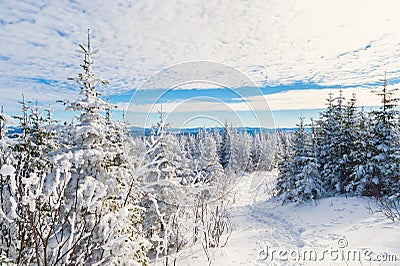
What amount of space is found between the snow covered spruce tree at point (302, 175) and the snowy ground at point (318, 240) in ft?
3.78

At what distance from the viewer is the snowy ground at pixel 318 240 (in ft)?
26.2

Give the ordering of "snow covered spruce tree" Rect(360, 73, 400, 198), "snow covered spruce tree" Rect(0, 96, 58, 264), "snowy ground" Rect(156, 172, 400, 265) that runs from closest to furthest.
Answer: "snow covered spruce tree" Rect(0, 96, 58, 264) < "snowy ground" Rect(156, 172, 400, 265) < "snow covered spruce tree" Rect(360, 73, 400, 198)

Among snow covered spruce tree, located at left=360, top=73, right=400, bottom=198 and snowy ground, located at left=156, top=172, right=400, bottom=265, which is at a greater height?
snow covered spruce tree, located at left=360, top=73, right=400, bottom=198

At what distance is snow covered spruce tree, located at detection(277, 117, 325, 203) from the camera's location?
60.3 feet

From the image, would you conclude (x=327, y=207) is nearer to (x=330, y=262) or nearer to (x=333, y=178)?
(x=333, y=178)

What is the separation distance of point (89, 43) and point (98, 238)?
4.39 meters

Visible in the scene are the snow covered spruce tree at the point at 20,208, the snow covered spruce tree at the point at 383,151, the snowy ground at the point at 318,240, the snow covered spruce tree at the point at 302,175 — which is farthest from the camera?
the snow covered spruce tree at the point at 302,175

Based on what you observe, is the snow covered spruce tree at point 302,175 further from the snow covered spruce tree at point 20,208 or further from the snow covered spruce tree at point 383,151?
the snow covered spruce tree at point 20,208

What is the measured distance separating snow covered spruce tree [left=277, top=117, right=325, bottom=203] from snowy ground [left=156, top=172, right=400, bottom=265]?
3.78ft

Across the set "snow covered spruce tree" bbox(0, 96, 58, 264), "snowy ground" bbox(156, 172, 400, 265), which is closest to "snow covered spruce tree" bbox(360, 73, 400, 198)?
"snowy ground" bbox(156, 172, 400, 265)

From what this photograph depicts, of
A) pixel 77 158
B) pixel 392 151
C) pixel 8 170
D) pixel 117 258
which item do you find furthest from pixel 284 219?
pixel 8 170

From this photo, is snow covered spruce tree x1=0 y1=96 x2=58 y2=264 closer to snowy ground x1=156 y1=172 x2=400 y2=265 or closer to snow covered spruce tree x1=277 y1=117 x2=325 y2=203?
snowy ground x1=156 y1=172 x2=400 y2=265

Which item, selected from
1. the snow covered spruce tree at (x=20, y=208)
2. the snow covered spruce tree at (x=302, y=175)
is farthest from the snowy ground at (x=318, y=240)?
the snow covered spruce tree at (x=20, y=208)

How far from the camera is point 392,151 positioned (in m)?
15.5
